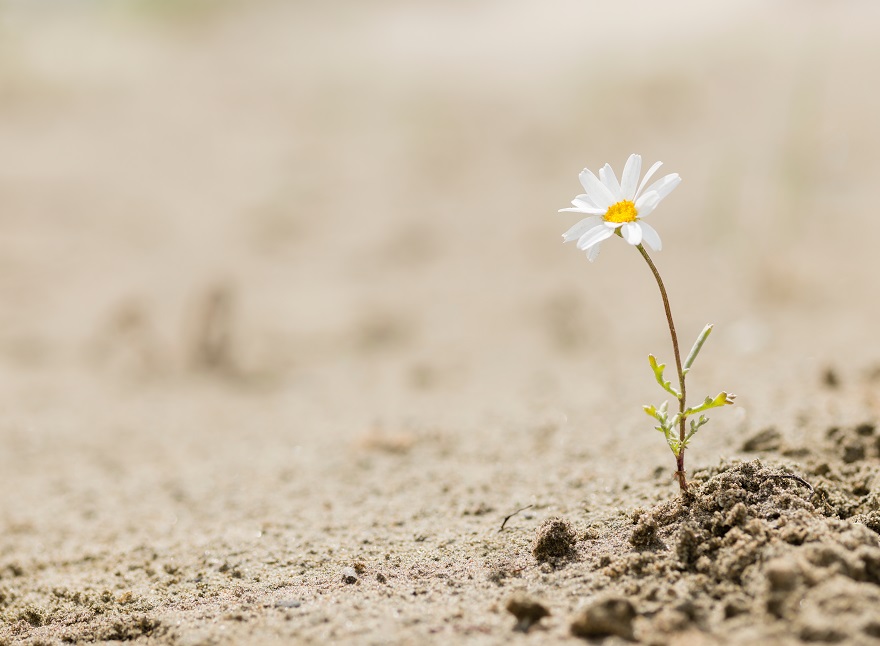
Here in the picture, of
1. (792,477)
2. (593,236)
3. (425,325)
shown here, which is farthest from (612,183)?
(425,325)

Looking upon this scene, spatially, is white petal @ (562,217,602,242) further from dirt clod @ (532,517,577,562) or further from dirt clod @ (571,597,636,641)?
dirt clod @ (571,597,636,641)

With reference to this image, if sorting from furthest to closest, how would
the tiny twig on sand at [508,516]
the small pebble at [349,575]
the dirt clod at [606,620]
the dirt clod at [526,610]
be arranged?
the tiny twig on sand at [508,516] < the small pebble at [349,575] < the dirt clod at [526,610] < the dirt clod at [606,620]

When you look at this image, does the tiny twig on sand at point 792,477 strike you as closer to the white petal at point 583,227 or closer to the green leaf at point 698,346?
the green leaf at point 698,346

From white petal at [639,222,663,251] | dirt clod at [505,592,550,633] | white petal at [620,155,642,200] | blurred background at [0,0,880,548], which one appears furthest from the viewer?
blurred background at [0,0,880,548]

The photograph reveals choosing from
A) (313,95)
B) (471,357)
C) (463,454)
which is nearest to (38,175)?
(313,95)

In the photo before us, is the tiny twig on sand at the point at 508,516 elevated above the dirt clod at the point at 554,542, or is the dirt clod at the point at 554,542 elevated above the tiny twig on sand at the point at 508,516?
the tiny twig on sand at the point at 508,516

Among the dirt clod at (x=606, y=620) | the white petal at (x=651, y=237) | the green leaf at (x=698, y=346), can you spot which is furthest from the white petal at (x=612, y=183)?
the dirt clod at (x=606, y=620)

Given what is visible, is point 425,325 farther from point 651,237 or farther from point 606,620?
point 606,620

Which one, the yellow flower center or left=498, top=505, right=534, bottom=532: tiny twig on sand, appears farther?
left=498, top=505, right=534, bottom=532: tiny twig on sand

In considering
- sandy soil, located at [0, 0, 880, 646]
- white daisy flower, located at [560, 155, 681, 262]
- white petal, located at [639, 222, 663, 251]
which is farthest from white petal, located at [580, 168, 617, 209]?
sandy soil, located at [0, 0, 880, 646]
